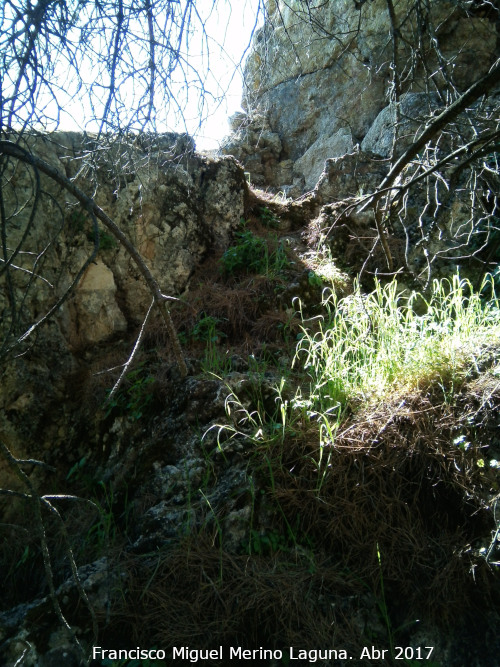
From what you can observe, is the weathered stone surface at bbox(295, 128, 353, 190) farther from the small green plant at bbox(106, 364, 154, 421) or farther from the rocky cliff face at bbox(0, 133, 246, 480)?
the small green plant at bbox(106, 364, 154, 421)

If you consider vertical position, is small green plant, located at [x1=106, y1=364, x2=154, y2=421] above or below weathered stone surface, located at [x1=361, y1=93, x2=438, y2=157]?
below

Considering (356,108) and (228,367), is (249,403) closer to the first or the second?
(228,367)

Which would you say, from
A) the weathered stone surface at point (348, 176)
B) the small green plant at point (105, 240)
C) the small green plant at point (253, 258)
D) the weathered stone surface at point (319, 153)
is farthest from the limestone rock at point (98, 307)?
the weathered stone surface at point (319, 153)

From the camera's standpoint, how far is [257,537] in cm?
247

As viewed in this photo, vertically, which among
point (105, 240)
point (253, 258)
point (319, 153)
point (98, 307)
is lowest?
point (98, 307)

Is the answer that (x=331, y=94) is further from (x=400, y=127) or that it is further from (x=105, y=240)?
(x=105, y=240)

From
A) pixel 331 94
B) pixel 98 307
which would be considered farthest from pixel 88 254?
pixel 331 94

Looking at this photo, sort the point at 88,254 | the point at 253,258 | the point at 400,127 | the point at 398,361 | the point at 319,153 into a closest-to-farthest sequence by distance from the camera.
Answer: the point at 398,361
the point at 88,254
the point at 253,258
the point at 400,127
the point at 319,153

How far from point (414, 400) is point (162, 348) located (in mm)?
1895

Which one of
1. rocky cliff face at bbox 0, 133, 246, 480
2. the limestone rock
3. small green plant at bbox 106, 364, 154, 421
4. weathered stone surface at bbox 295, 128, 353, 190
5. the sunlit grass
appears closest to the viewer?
the sunlit grass

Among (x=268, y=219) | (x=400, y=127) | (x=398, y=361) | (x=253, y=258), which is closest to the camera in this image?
(x=398, y=361)

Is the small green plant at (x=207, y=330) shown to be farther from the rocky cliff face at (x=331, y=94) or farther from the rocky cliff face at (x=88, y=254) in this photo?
the rocky cliff face at (x=331, y=94)

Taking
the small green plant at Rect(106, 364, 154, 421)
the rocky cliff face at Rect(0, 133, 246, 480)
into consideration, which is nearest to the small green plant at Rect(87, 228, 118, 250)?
the rocky cliff face at Rect(0, 133, 246, 480)

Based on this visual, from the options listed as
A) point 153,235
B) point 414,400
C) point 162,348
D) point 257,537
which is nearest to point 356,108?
point 153,235
